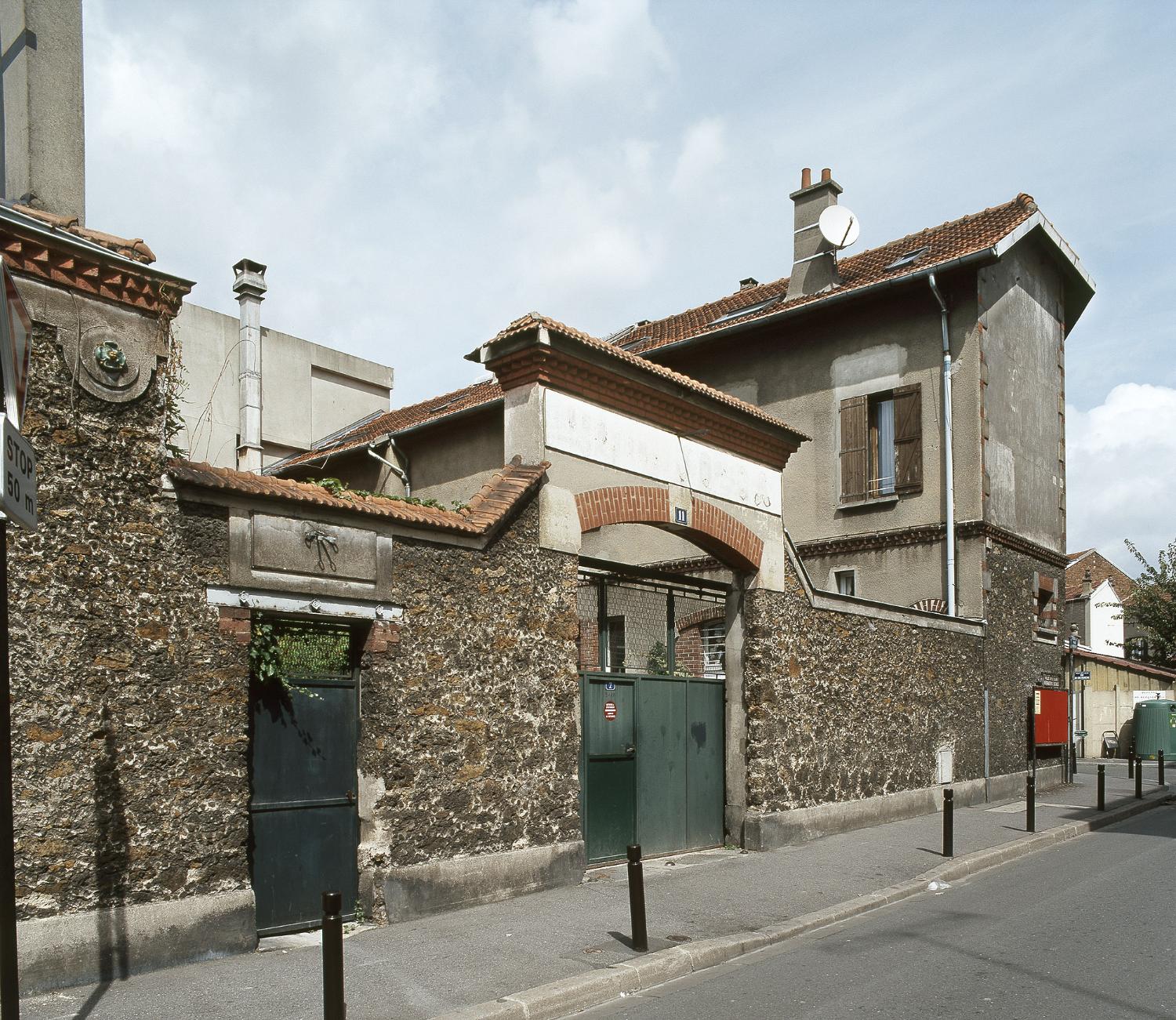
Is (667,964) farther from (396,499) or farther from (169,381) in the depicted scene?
(169,381)

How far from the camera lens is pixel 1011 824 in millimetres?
14086

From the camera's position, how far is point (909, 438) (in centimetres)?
1775

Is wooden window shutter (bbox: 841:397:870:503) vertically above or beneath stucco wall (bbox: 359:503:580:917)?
above

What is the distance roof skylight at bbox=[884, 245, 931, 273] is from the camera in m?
18.2

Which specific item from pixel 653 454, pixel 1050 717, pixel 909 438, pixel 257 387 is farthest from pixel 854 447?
pixel 257 387

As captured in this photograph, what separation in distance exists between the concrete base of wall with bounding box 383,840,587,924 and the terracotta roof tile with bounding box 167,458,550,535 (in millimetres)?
2693

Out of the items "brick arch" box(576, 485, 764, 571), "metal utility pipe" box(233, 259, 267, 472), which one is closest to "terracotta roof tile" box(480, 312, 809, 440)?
"brick arch" box(576, 485, 764, 571)

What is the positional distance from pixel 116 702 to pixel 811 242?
16.6 m

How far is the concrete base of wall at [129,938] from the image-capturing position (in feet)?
19.5

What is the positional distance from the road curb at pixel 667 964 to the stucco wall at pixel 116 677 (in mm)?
2228

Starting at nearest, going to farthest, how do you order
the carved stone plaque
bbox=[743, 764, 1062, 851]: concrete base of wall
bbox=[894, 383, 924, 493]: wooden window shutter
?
the carved stone plaque → bbox=[743, 764, 1062, 851]: concrete base of wall → bbox=[894, 383, 924, 493]: wooden window shutter

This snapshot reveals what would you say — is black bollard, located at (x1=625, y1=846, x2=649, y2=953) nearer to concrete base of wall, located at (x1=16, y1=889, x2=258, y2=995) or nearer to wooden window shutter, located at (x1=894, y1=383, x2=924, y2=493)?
concrete base of wall, located at (x1=16, y1=889, x2=258, y2=995)

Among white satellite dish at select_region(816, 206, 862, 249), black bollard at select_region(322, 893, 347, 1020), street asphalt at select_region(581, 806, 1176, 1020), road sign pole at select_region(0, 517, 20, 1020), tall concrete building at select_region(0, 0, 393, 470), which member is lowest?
street asphalt at select_region(581, 806, 1176, 1020)

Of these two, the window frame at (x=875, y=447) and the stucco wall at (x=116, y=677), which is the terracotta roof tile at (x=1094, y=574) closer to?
the window frame at (x=875, y=447)
